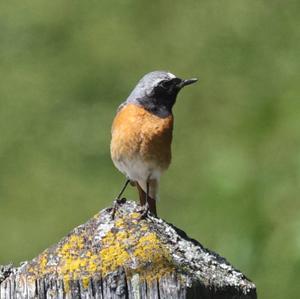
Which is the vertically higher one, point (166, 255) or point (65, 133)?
point (65, 133)

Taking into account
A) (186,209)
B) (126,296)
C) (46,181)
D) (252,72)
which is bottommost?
(126,296)

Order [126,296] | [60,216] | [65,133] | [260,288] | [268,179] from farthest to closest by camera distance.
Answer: [65,133] < [60,216] < [268,179] < [260,288] < [126,296]

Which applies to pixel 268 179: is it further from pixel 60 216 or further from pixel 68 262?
pixel 68 262

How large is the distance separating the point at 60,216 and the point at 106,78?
1957mm

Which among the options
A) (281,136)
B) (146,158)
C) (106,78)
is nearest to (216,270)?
(146,158)

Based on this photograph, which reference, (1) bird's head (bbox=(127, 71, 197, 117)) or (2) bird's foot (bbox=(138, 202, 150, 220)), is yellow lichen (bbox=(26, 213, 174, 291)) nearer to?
(2) bird's foot (bbox=(138, 202, 150, 220))

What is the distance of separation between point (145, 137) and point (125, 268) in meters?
2.49

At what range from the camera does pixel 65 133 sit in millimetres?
11578

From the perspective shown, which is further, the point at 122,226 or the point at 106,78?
the point at 106,78

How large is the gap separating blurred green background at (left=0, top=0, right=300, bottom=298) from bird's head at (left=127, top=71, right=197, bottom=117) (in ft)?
8.43

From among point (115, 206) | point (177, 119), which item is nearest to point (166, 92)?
point (115, 206)

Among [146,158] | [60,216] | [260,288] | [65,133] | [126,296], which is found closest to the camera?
[126,296]

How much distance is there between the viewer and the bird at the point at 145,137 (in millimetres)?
5777

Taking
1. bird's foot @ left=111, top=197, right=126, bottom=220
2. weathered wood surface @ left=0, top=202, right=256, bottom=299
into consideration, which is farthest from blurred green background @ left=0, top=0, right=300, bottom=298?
weathered wood surface @ left=0, top=202, right=256, bottom=299
